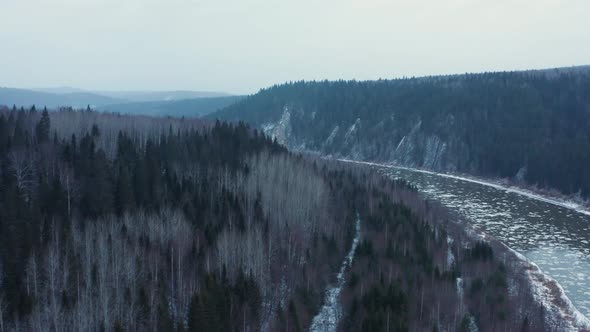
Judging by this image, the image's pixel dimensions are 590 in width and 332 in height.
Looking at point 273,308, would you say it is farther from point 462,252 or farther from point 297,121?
point 297,121

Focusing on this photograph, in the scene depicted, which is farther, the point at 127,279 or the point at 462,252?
the point at 462,252

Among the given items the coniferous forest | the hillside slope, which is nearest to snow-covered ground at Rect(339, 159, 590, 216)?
the hillside slope

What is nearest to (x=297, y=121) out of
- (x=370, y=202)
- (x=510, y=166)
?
(x=510, y=166)

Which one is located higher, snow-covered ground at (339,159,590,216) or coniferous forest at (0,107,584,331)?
coniferous forest at (0,107,584,331)

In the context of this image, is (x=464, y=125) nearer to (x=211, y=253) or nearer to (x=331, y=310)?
(x=331, y=310)

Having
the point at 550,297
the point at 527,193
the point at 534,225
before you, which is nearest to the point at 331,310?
the point at 550,297

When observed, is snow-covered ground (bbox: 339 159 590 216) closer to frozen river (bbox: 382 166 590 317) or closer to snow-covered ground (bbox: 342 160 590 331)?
frozen river (bbox: 382 166 590 317)

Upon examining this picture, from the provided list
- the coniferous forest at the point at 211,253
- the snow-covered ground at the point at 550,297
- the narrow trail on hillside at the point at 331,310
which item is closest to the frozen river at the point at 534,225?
the snow-covered ground at the point at 550,297
